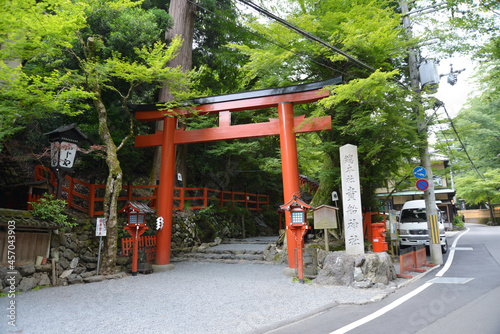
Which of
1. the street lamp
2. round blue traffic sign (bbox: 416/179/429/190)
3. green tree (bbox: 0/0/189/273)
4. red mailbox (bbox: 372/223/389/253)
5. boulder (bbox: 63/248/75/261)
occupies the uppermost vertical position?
green tree (bbox: 0/0/189/273)

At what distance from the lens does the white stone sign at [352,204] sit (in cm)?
779

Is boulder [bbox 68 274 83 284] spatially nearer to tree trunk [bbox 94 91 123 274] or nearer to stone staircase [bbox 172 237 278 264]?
tree trunk [bbox 94 91 123 274]

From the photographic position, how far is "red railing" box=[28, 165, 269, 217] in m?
9.59

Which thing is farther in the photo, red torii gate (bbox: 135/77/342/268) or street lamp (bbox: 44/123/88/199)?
red torii gate (bbox: 135/77/342/268)

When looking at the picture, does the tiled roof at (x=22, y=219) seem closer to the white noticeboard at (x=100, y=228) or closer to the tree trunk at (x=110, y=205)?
the white noticeboard at (x=100, y=228)

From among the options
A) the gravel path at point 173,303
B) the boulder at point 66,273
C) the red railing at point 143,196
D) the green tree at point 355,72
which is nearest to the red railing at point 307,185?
the red railing at point 143,196

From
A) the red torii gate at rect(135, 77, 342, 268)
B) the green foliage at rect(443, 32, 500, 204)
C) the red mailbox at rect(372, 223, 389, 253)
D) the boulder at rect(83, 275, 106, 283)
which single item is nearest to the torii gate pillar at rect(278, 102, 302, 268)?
the red torii gate at rect(135, 77, 342, 268)

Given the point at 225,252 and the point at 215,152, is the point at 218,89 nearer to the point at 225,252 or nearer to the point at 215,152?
the point at 215,152

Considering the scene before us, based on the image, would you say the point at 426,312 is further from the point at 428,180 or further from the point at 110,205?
the point at 110,205

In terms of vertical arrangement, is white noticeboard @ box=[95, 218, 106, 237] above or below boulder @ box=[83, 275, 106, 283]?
above

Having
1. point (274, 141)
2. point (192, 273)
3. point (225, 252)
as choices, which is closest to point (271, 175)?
point (274, 141)

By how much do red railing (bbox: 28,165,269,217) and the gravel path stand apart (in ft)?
9.79

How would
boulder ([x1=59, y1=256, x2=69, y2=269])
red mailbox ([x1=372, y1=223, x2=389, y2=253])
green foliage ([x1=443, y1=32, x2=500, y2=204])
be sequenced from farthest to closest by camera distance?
green foliage ([x1=443, y1=32, x2=500, y2=204]) → red mailbox ([x1=372, y1=223, x2=389, y2=253]) → boulder ([x1=59, y1=256, x2=69, y2=269])

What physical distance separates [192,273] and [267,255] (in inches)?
126
